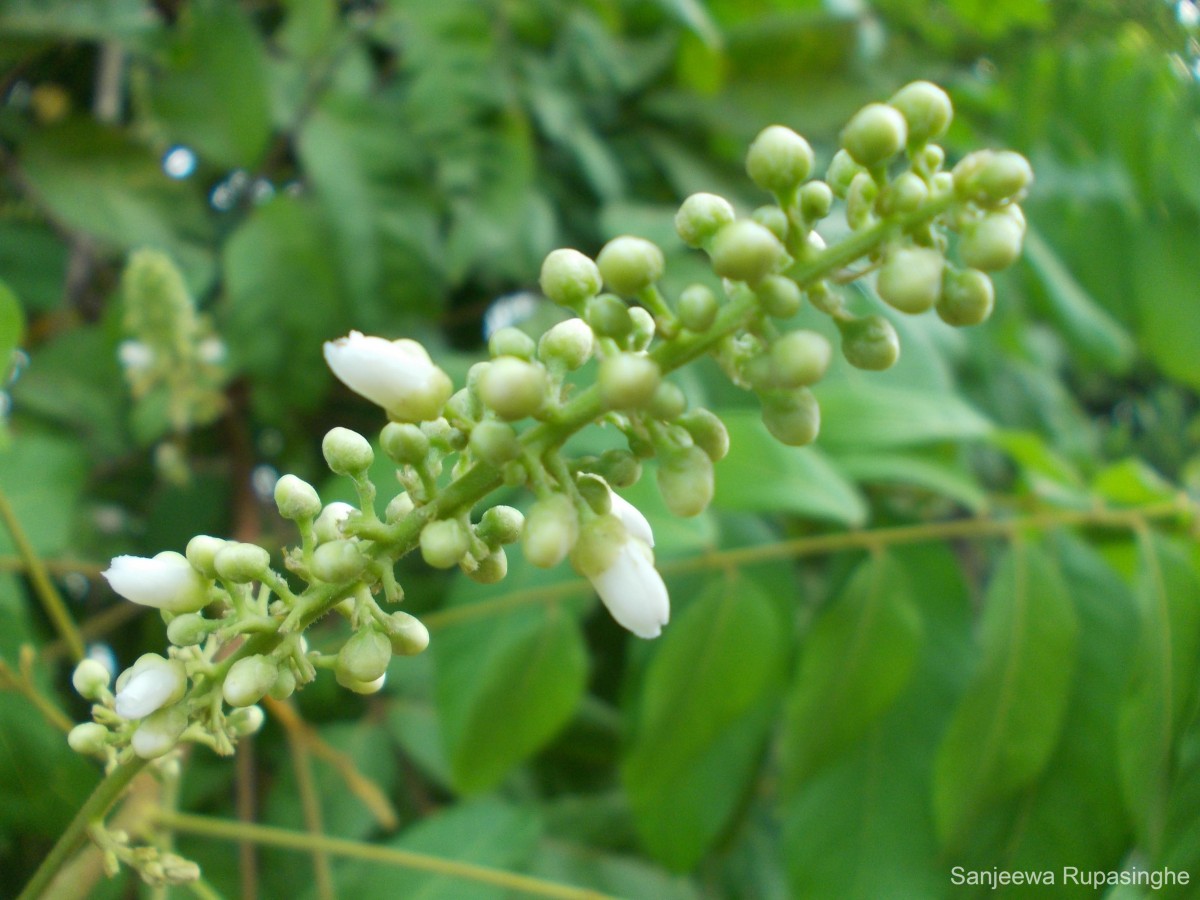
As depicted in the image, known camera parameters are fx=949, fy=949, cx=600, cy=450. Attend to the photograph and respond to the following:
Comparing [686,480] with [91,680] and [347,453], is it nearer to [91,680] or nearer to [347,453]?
[347,453]

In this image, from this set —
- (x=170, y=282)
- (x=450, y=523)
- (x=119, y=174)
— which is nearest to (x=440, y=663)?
(x=170, y=282)

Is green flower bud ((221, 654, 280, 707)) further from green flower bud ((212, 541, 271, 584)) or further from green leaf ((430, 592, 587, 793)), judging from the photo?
green leaf ((430, 592, 587, 793))

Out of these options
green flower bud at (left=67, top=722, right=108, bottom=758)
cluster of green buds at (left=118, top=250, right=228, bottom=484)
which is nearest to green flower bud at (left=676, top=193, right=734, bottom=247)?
green flower bud at (left=67, top=722, right=108, bottom=758)

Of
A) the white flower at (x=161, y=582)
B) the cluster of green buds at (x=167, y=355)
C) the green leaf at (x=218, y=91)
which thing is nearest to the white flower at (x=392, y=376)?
the white flower at (x=161, y=582)

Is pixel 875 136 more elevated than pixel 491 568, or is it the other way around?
pixel 875 136

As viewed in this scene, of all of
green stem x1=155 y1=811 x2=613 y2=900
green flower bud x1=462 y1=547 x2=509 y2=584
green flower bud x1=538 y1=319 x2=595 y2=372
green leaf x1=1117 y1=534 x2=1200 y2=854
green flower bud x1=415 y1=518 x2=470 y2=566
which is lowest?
green stem x1=155 y1=811 x2=613 y2=900

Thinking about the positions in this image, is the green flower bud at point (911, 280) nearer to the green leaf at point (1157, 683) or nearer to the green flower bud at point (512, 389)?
the green flower bud at point (512, 389)

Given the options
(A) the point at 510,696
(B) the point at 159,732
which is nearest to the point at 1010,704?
(A) the point at 510,696
